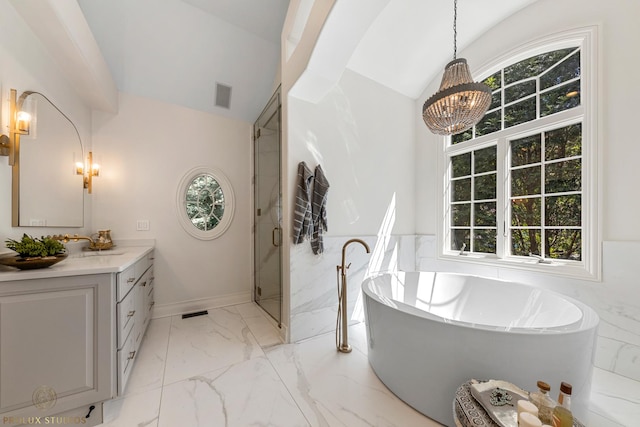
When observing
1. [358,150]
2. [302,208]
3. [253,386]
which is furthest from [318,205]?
[253,386]

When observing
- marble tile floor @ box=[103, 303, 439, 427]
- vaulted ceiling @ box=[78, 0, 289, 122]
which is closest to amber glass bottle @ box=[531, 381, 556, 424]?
marble tile floor @ box=[103, 303, 439, 427]

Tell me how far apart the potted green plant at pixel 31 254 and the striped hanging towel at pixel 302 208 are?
4.96 feet

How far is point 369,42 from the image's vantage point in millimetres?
2508

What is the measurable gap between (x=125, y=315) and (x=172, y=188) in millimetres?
1686

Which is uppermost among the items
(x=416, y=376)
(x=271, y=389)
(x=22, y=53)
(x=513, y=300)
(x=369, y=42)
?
(x=369, y=42)

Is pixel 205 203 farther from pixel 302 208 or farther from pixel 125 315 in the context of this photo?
pixel 125 315

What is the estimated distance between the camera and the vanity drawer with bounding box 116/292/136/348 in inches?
54.5

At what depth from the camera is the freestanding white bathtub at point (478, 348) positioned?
117 centimetres

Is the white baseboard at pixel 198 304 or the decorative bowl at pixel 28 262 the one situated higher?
the decorative bowl at pixel 28 262

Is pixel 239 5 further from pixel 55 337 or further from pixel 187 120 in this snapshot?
pixel 55 337

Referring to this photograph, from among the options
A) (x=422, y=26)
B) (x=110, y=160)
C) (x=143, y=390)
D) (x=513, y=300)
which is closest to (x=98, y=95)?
(x=110, y=160)

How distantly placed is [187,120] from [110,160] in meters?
0.92

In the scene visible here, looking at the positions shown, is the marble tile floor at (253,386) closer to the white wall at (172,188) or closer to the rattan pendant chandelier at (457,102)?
→ the white wall at (172,188)

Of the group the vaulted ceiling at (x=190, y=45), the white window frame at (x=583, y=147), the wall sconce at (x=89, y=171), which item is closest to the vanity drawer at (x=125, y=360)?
the wall sconce at (x=89, y=171)
